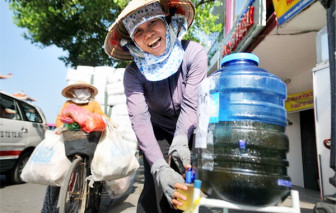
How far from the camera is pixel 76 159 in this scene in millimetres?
3035

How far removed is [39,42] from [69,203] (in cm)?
1038

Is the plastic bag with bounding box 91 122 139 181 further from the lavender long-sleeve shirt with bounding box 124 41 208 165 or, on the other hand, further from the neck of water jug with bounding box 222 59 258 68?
the neck of water jug with bounding box 222 59 258 68

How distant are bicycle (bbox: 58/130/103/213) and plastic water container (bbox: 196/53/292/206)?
1.99 m

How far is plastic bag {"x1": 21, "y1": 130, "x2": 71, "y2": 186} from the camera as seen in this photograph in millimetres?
2809

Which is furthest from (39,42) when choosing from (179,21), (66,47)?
(179,21)

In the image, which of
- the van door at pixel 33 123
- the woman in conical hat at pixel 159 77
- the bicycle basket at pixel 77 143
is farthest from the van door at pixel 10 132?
the woman in conical hat at pixel 159 77

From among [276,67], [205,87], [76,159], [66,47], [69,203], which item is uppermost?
[66,47]

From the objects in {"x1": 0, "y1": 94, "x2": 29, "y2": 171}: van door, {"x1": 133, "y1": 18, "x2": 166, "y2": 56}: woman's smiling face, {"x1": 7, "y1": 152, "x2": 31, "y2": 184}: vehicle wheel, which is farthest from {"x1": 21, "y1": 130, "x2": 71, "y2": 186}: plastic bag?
{"x1": 7, "y1": 152, "x2": 31, "y2": 184}: vehicle wheel

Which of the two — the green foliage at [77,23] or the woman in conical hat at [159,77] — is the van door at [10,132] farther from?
the woman in conical hat at [159,77]

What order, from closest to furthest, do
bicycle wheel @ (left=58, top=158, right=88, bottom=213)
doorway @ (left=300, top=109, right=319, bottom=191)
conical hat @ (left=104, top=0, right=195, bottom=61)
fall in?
conical hat @ (left=104, top=0, right=195, bottom=61), bicycle wheel @ (left=58, top=158, right=88, bottom=213), doorway @ (left=300, top=109, right=319, bottom=191)

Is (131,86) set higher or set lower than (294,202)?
higher

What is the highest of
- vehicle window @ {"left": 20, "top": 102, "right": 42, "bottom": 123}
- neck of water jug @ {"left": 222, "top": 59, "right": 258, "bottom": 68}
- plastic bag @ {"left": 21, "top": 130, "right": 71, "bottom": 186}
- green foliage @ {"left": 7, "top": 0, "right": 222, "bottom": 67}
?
green foliage @ {"left": 7, "top": 0, "right": 222, "bottom": 67}

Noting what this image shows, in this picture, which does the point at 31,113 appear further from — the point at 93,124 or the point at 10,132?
the point at 93,124

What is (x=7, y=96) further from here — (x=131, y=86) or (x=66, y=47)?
(x=66, y=47)
